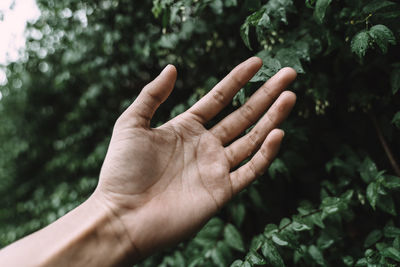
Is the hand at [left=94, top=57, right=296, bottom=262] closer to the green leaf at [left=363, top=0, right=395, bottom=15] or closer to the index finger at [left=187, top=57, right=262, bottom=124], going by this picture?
the index finger at [left=187, top=57, right=262, bottom=124]

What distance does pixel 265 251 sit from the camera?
1.17 meters

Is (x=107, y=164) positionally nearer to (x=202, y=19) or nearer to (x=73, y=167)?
(x=202, y=19)

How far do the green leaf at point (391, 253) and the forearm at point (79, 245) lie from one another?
3.35 feet

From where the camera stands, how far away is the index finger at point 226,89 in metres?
1.22

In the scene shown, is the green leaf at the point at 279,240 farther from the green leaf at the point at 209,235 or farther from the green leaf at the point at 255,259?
the green leaf at the point at 209,235

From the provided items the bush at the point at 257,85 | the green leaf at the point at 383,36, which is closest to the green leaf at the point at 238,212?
the bush at the point at 257,85

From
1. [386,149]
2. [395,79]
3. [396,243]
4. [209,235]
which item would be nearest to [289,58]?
[395,79]

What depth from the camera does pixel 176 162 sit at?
1307mm

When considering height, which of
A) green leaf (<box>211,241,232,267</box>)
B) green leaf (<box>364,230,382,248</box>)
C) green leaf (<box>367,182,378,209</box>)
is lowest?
green leaf (<box>364,230,382,248</box>)

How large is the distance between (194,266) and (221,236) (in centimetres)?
22

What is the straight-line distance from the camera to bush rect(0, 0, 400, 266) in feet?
3.93

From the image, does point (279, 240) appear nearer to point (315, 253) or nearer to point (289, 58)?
point (315, 253)

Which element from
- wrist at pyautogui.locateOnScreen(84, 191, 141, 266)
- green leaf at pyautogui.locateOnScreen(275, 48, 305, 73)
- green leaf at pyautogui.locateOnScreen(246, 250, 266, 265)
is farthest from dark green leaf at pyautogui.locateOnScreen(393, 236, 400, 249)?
wrist at pyautogui.locateOnScreen(84, 191, 141, 266)

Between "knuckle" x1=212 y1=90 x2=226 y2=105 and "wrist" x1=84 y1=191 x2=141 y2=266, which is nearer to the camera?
"wrist" x1=84 y1=191 x2=141 y2=266
